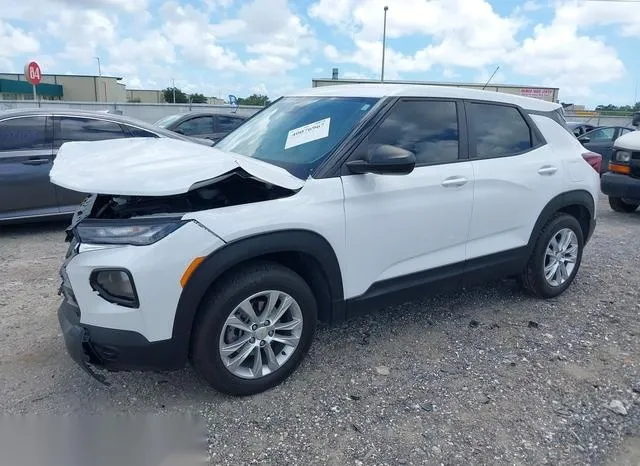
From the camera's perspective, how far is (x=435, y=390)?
306cm

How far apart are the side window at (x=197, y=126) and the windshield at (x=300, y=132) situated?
627cm

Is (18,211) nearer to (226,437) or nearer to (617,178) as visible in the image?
(226,437)

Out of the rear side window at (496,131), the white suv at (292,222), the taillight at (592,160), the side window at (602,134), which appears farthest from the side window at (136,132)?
the side window at (602,134)

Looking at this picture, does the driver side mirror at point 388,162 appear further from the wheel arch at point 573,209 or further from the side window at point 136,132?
the side window at point 136,132

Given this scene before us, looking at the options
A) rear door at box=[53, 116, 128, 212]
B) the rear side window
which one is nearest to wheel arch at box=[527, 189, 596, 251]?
the rear side window

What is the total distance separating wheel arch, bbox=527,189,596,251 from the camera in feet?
13.8

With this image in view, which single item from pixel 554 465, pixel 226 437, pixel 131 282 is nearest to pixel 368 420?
pixel 226 437

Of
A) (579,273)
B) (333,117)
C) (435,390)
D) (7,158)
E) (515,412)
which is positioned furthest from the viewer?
(7,158)

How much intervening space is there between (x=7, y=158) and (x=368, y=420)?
5.38 m

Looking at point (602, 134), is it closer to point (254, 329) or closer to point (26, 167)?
point (26, 167)

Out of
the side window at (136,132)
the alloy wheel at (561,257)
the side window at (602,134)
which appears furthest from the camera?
the side window at (602,134)

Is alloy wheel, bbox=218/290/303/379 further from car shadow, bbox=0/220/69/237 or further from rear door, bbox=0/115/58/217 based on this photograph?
car shadow, bbox=0/220/69/237

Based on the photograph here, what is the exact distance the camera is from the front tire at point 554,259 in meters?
4.30

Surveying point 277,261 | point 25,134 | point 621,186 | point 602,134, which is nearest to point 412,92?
point 277,261
